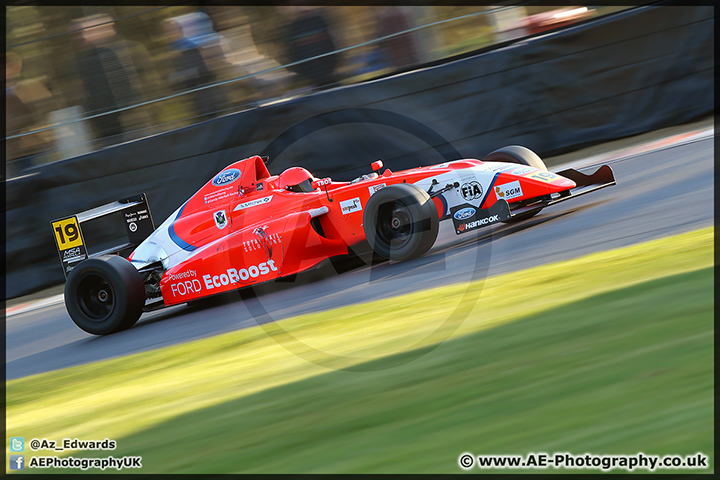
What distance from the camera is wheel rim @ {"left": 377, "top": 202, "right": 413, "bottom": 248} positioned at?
638 centimetres

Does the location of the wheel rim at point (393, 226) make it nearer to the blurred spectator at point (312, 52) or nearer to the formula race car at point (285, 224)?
the formula race car at point (285, 224)

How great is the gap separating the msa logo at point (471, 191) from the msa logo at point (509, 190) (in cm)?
14

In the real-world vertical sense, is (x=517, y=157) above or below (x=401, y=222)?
above

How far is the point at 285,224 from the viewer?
672cm

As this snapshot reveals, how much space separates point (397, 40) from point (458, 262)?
5719 mm

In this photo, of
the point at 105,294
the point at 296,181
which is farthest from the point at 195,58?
the point at 105,294

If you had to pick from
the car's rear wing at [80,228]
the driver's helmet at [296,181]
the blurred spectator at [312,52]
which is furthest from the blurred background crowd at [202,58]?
the driver's helmet at [296,181]

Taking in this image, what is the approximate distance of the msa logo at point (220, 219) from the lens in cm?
734

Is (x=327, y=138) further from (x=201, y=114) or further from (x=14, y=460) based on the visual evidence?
(x=14, y=460)

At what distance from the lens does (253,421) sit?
3424 mm

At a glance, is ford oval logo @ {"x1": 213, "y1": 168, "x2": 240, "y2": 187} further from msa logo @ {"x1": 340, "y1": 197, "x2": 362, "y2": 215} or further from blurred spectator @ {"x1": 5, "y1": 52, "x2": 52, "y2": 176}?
blurred spectator @ {"x1": 5, "y1": 52, "x2": 52, "y2": 176}

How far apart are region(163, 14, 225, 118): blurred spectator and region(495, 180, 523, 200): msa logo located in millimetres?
5705

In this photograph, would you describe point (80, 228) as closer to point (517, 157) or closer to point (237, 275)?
point (237, 275)

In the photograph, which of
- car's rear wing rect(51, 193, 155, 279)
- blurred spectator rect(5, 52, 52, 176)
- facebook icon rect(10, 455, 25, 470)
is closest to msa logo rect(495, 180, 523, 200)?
car's rear wing rect(51, 193, 155, 279)
